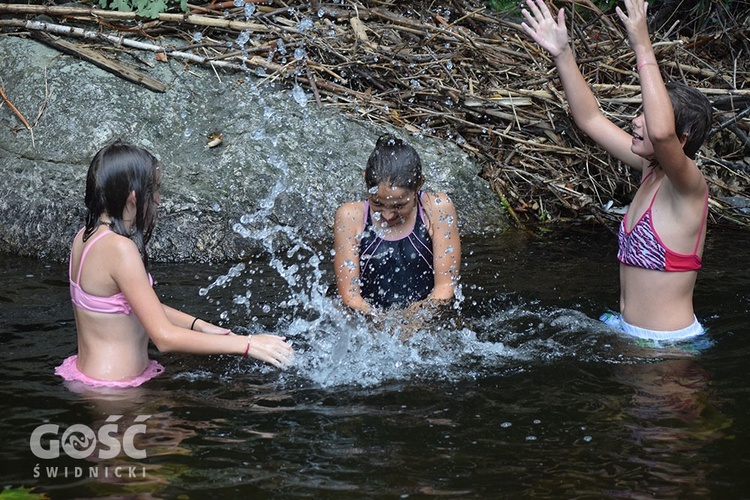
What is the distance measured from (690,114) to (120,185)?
253 cm

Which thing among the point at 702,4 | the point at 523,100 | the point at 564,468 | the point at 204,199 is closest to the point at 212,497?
the point at 564,468

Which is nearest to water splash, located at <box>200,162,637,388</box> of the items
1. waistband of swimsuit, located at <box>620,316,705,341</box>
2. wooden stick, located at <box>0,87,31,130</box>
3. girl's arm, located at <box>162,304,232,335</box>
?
waistband of swimsuit, located at <box>620,316,705,341</box>

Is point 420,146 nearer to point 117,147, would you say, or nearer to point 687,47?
point 687,47

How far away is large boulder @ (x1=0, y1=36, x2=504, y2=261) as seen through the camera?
6.09 meters

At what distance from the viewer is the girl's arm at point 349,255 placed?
462cm

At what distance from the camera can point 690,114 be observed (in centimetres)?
394

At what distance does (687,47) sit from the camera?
752 cm

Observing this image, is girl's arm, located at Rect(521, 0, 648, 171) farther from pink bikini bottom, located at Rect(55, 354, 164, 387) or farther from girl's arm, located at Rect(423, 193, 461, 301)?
pink bikini bottom, located at Rect(55, 354, 164, 387)

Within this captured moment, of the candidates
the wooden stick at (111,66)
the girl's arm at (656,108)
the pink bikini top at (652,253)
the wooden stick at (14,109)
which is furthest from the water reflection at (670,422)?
the wooden stick at (14,109)

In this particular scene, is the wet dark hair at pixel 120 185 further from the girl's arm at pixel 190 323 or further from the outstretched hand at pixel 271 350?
the outstretched hand at pixel 271 350

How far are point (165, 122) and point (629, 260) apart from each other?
3870 mm

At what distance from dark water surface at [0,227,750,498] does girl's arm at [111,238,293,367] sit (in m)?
0.27

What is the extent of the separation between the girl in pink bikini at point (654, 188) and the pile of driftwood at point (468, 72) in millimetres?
2378

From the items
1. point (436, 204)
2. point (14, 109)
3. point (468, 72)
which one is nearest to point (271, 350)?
point (436, 204)
